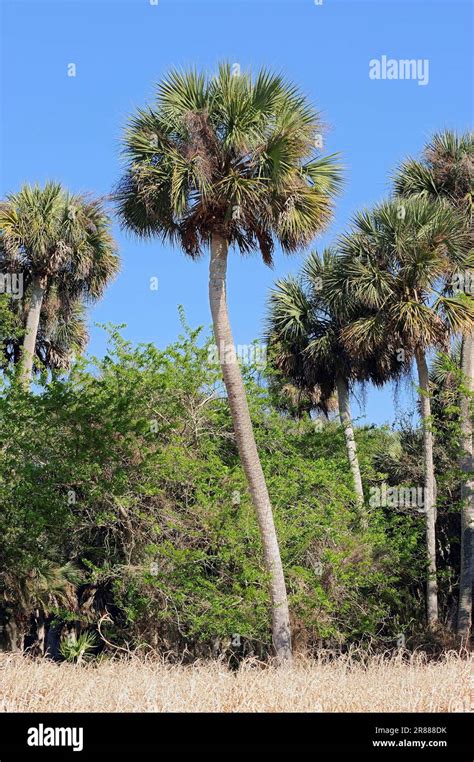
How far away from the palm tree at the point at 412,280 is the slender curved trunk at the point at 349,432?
159 cm

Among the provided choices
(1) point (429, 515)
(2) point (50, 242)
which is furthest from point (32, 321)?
(1) point (429, 515)

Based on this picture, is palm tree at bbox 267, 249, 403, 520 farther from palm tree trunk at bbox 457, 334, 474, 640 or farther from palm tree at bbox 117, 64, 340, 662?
palm tree at bbox 117, 64, 340, 662

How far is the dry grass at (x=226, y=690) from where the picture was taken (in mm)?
9352

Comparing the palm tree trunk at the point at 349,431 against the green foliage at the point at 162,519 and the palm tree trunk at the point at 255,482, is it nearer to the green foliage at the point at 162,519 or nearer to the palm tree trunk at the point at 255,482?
the green foliage at the point at 162,519

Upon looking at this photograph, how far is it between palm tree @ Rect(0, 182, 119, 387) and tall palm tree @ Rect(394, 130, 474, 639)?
7863 mm

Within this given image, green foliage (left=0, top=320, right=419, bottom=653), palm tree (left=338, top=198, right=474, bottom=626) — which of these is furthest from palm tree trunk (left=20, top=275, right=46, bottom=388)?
palm tree (left=338, top=198, right=474, bottom=626)

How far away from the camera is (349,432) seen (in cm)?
2247

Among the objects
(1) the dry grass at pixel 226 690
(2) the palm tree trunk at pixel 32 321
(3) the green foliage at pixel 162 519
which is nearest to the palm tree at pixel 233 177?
(3) the green foliage at pixel 162 519

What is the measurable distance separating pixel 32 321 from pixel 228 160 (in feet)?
31.4

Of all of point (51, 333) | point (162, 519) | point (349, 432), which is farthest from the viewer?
point (51, 333)

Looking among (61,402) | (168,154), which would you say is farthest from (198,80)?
(61,402)

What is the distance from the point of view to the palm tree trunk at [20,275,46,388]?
2212 centimetres

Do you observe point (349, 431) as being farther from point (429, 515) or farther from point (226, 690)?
point (226, 690)

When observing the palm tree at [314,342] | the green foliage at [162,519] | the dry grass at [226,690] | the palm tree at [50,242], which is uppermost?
the palm tree at [50,242]
